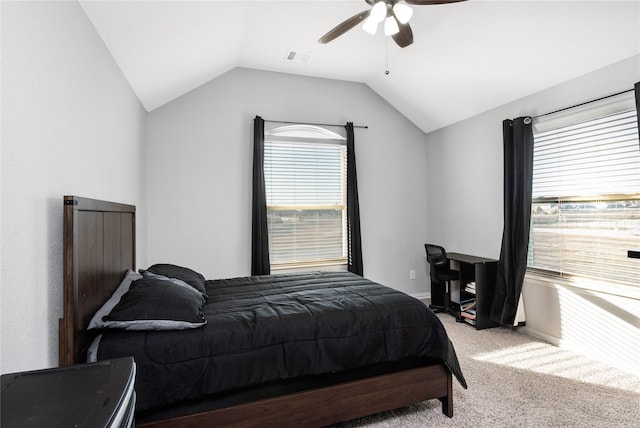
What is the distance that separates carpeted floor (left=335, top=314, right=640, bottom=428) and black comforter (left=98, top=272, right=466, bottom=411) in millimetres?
360

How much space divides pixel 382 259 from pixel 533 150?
87.5 inches

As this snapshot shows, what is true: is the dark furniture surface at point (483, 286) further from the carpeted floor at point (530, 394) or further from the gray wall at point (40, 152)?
the gray wall at point (40, 152)

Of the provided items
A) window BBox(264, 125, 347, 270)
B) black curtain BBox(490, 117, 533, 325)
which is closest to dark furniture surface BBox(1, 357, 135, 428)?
window BBox(264, 125, 347, 270)

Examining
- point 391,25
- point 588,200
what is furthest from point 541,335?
point 391,25

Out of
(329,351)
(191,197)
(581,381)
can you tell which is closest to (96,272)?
(329,351)

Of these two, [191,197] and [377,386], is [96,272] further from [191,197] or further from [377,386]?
[191,197]

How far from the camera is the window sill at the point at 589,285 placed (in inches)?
104

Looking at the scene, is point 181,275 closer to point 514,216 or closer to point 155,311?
point 155,311

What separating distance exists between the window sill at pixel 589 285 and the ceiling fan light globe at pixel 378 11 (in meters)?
2.91

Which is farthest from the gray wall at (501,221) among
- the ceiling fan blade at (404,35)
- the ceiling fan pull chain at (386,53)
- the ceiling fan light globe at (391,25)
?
the ceiling fan light globe at (391,25)

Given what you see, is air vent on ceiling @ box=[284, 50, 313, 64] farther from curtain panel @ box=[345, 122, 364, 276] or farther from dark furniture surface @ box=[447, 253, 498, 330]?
dark furniture surface @ box=[447, 253, 498, 330]

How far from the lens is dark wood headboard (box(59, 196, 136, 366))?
139 cm

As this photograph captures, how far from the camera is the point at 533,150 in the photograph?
3.29m

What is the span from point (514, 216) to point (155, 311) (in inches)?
133
